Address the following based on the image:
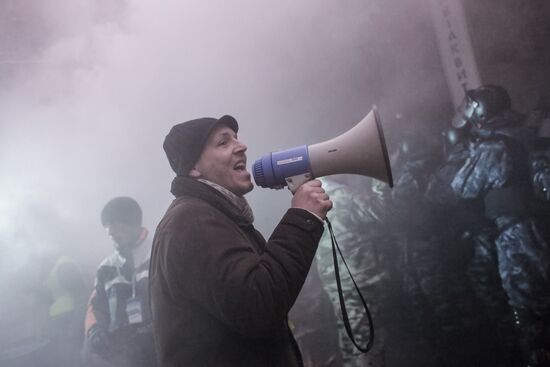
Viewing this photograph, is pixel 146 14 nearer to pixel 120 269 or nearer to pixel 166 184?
pixel 166 184

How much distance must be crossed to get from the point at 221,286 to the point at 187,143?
0.68m

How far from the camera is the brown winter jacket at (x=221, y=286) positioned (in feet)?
3.25

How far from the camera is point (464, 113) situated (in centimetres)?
335

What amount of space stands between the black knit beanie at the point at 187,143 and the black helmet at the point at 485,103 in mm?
2732

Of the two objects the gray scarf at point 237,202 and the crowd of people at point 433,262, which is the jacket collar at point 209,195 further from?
the crowd of people at point 433,262

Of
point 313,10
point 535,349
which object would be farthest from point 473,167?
point 313,10

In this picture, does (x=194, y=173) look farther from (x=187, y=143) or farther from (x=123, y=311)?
(x=123, y=311)

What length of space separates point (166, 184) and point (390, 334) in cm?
331

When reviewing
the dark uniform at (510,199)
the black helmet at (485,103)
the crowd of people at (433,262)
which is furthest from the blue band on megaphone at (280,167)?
the black helmet at (485,103)

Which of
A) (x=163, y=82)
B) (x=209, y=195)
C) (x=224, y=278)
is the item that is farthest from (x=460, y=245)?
(x=163, y=82)

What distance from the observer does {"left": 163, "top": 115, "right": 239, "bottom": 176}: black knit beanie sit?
1442mm

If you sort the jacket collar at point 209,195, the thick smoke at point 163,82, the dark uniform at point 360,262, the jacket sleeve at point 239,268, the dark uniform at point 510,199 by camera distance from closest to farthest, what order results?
the jacket sleeve at point 239,268 < the jacket collar at point 209,195 < the dark uniform at point 510,199 < the dark uniform at point 360,262 < the thick smoke at point 163,82

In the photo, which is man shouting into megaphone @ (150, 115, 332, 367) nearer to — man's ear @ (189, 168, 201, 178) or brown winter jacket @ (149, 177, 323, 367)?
brown winter jacket @ (149, 177, 323, 367)

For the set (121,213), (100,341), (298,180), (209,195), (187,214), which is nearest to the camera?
(187,214)
